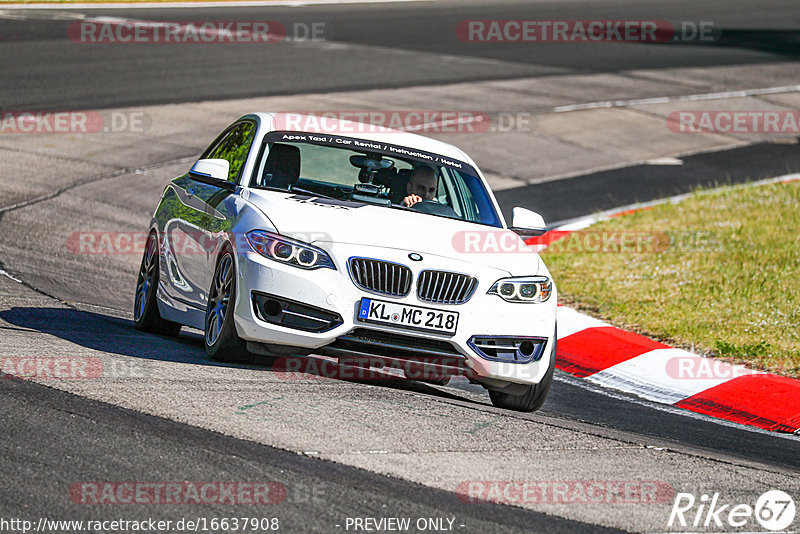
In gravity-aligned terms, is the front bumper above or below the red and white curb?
above

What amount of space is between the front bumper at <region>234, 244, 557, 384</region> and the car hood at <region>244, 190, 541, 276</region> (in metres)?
0.10

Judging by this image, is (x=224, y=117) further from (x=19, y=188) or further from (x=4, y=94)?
(x=19, y=188)

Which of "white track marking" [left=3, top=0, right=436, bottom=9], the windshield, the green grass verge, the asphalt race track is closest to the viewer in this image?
the asphalt race track

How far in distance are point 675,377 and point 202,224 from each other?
3.79 metres

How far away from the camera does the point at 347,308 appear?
22.9 feet

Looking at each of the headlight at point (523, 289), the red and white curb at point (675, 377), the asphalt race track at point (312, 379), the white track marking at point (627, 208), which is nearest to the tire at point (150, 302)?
the asphalt race track at point (312, 379)

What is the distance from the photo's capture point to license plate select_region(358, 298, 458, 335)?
6.99m

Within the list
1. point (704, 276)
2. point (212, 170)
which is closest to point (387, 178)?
point (212, 170)

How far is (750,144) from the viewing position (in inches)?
848

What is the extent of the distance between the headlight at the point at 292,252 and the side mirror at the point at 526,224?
1865 millimetres

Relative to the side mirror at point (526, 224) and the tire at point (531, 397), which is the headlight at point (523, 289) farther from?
the side mirror at point (526, 224)

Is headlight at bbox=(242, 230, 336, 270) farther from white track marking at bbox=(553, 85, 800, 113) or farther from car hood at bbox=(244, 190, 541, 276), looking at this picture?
white track marking at bbox=(553, 85, 800, 113)

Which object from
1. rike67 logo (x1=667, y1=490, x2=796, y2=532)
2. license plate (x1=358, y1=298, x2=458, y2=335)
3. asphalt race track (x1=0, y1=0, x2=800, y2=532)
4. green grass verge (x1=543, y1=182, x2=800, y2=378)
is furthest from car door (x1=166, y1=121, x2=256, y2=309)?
green grass verge (x1=543, y1=182, x2=800, y2=378)

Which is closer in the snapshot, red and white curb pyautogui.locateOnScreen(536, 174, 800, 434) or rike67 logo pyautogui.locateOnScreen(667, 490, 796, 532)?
rike67 logo pyautogui.locateOnScreen(667, 490, 796, 532)
